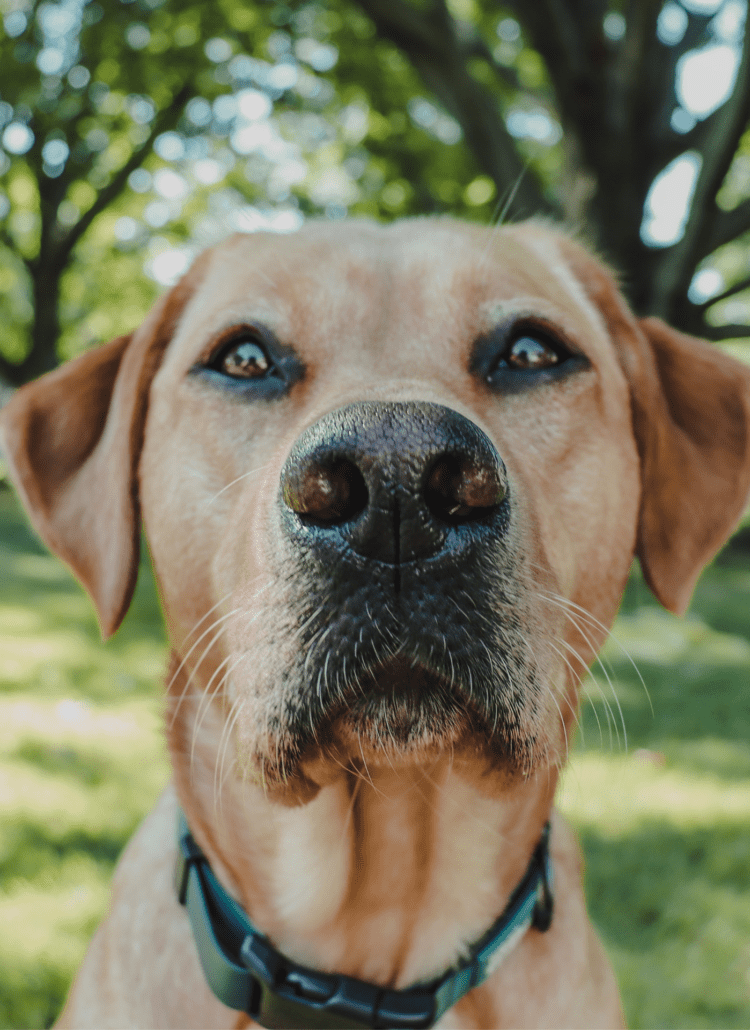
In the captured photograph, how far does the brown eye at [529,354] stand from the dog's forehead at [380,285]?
73mm

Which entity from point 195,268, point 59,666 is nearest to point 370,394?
point 195,268

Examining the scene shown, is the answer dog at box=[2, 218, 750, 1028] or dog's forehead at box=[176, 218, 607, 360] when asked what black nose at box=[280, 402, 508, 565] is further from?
dog's forehead at box=[176, 218, 607, 360]

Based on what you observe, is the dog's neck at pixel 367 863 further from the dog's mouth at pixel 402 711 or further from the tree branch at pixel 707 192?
the tree branch at pixel 707 192

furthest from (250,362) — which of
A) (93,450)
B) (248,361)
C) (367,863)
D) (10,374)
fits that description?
(10,374)

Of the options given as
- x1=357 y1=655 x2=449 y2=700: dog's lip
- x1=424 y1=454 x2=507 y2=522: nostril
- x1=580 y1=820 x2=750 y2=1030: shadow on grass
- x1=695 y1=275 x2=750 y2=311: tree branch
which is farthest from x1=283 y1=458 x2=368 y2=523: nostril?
x1=695 y1=275 x2=750 y2=311: tree branch

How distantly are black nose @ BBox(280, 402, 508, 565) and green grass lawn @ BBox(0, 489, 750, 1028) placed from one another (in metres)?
0.67

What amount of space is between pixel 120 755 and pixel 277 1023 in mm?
2994

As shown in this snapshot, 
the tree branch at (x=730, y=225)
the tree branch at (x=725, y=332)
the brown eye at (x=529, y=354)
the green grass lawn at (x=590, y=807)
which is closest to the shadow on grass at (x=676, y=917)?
the green grass lawn at (x=590, y=807)

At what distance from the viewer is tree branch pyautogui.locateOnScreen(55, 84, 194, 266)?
1508 centimetres

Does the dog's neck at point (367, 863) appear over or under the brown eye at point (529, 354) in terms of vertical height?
under

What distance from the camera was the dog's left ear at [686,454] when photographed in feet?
8.04

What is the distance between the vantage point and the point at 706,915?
11.9ft

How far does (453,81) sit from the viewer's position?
8.22 m

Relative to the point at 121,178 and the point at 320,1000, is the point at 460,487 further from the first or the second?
the point at 121,178
